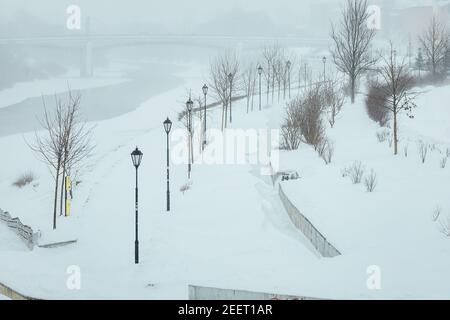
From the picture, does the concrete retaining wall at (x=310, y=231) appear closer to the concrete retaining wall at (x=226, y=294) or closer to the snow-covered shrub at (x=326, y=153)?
the concrete retaining wall at (x=226, y=294)

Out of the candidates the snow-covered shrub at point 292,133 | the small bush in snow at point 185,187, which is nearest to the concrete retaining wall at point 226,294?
the small bush in snow at point 185,187

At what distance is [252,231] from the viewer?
49.5 ft

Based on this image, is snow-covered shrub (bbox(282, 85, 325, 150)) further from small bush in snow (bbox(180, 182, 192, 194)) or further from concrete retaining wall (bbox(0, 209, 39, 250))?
concrete retaining wall (bbox(0, 209, 39, 250))

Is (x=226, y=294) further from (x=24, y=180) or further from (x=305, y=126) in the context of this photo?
(x=24, y=180)

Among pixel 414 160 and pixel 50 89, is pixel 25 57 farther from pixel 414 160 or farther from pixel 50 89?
pixel 414 160

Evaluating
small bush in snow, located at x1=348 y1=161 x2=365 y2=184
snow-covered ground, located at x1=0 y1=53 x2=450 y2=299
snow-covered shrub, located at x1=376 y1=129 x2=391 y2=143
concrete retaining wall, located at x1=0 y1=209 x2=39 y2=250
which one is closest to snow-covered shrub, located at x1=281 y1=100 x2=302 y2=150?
snow-covered ground, located at x1=0 y1=53 x2=450 y2=299

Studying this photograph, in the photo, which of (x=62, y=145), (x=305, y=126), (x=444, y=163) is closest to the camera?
(x=444, y=163)

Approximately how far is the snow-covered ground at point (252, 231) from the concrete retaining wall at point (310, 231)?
21 cm

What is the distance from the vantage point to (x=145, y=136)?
36344 mm

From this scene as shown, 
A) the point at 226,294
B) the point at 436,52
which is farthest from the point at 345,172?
the point at 436,52

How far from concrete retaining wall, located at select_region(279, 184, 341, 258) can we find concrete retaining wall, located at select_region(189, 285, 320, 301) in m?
3.21

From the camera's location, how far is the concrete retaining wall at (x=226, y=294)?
29.2ft

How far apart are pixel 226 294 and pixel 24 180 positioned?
21.0 m

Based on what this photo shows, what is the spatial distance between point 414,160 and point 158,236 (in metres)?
9.59
